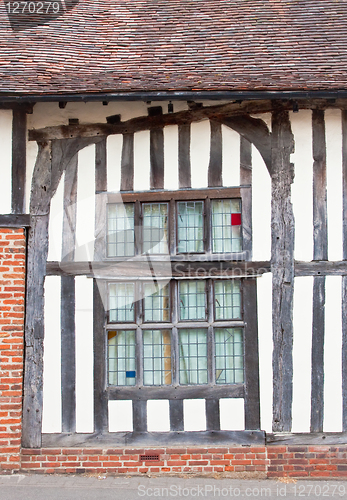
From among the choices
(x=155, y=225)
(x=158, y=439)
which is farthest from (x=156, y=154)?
(x=158, y=439)

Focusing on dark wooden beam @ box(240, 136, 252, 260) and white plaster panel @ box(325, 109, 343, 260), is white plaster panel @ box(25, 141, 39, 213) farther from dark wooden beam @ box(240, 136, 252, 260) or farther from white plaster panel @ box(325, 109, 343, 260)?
white plaster panel @ box(325, 109, 343, 260)

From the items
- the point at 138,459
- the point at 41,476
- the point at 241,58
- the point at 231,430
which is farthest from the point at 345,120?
the point at 41,476

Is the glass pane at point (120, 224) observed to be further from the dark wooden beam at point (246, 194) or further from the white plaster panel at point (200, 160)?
the dark wooden beam at point (246, 194)

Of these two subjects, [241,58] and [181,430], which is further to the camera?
[241,58]

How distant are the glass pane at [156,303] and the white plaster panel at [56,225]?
1067 millimetres

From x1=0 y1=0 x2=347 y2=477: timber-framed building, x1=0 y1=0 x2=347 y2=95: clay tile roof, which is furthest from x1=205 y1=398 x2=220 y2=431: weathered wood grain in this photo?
x1=0 y1=0 x2=347 y2=95: clay tile roof

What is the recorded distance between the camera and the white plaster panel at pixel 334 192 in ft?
16.0

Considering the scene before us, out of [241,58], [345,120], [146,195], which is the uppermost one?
[241,58]

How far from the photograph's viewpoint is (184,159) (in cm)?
501

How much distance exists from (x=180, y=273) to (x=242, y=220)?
0.90 meters

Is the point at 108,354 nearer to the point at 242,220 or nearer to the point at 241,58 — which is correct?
the point at 242,220

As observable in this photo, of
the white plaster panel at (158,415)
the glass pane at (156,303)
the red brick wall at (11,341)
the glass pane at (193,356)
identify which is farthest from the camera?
the glass pane at (156,303)

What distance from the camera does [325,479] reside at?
15.4 feet

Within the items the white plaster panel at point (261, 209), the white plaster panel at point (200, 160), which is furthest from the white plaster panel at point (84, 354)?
the white plaster panel at point (261, 209)
